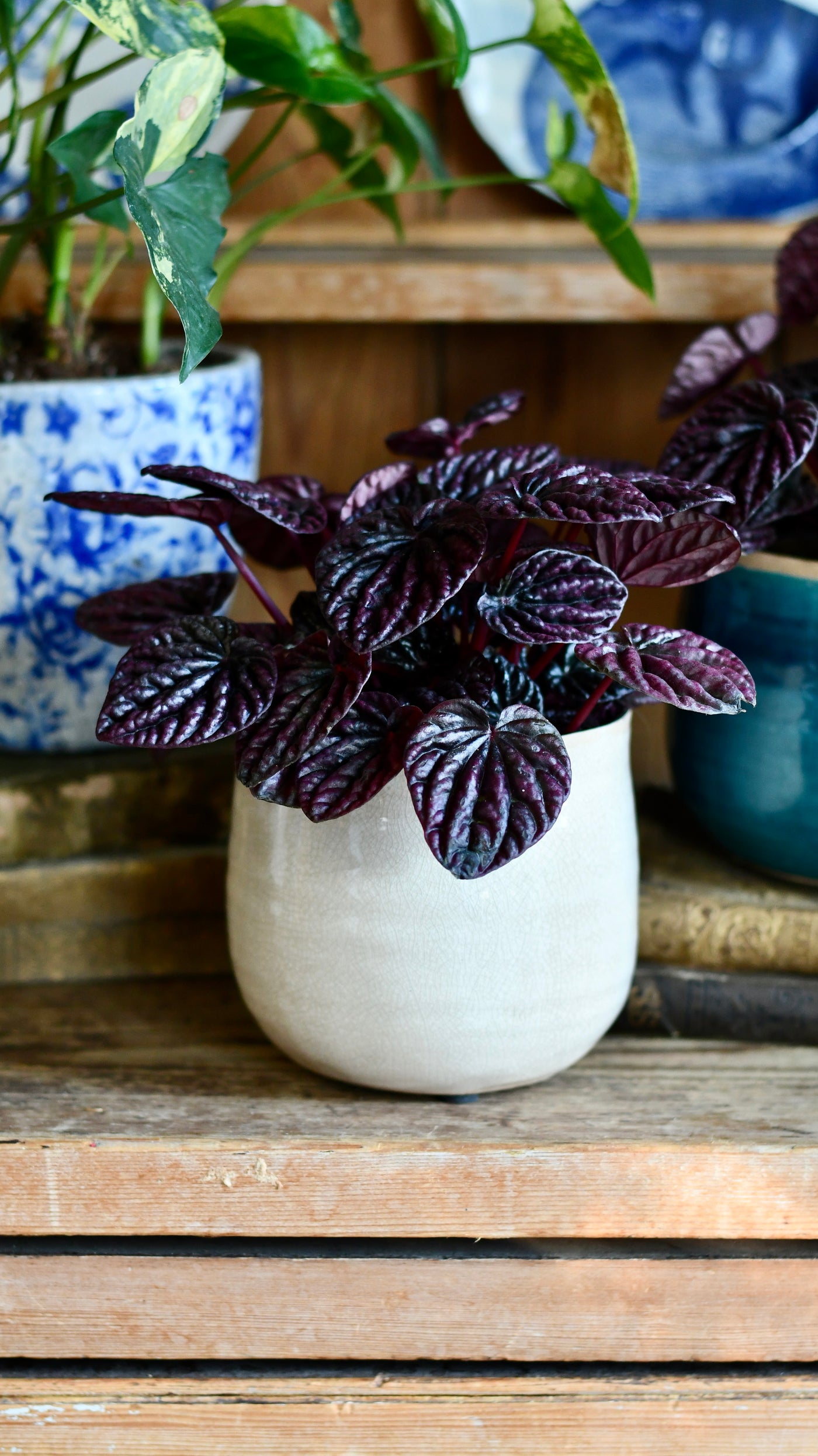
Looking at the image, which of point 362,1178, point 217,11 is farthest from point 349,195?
point 362,1178

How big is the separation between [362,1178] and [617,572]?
33 cm

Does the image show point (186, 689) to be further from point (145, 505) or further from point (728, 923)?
point (728, 923)

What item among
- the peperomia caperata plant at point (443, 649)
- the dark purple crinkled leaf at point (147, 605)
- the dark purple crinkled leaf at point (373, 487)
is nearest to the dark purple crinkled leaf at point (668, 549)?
the peperomia caperata plant at point (443, 649)

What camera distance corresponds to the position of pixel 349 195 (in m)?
0.82

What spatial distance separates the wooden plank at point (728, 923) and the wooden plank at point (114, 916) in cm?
29

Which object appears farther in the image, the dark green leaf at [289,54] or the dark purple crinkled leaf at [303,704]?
the dark green leaf at [289,54]

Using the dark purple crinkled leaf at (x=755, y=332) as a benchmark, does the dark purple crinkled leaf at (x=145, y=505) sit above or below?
below

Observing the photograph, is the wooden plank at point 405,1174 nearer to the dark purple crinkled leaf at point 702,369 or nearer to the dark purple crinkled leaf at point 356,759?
the dark purple crinkled leaf at point 356,759

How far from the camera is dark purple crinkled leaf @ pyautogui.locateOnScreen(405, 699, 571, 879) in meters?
0.50

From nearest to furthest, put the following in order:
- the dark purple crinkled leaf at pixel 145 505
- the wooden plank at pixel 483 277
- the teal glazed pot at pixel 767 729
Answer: the dark purple crinkled leaf at pixel 145 505 → the teal glazed pot at pixel 767 729 → the wooden plank at pixel 483 277

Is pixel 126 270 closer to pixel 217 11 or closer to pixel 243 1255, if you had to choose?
pixel 217 11

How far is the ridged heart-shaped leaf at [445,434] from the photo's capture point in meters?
0.70

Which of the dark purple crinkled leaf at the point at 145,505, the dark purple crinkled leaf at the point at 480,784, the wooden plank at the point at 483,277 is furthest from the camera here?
the wooden plank at the point at 483,277

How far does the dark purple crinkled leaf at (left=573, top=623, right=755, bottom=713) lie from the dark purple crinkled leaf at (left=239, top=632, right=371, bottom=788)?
110 millimetres
